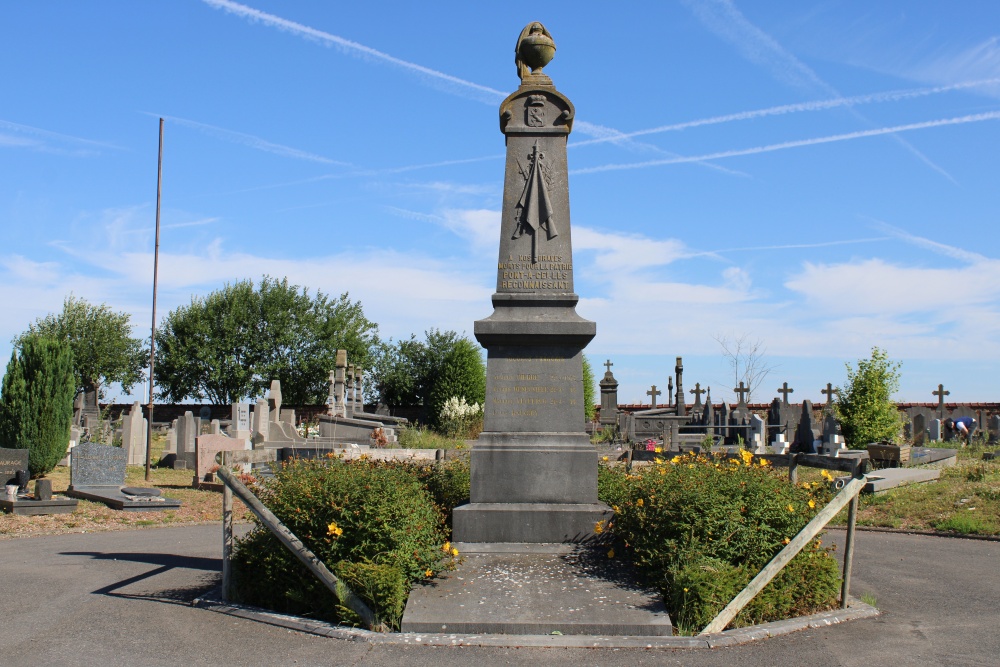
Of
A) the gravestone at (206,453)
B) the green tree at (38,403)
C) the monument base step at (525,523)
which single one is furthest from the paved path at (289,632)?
the green tree at (38,403)

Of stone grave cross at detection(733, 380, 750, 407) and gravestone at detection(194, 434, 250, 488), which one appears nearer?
gravestone at detection(194, 434, 250, 488)

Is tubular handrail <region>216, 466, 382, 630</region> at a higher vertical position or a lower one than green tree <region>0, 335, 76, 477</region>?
lower

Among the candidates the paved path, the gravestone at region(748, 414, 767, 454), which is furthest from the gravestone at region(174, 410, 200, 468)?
the gravestone at region(748, 414, 767, 454)

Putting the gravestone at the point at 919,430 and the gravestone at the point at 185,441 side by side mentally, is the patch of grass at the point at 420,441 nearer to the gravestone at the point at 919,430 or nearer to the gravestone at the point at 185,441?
the gravestone at the point at 185,441

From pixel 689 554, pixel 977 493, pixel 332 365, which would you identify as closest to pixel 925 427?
pixel 977 493

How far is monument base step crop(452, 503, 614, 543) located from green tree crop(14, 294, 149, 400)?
2084 inches

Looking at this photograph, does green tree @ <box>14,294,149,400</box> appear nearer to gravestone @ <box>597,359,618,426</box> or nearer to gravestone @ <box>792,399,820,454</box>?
gravestone @ <box>597,359,618,426</box>

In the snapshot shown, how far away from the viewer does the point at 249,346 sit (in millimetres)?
53562

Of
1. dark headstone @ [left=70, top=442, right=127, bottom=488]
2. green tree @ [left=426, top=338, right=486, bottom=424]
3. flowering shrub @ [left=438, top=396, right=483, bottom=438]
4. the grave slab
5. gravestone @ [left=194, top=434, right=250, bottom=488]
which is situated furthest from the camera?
green tree @ [left=426, top=338, right=486, bottom=424]

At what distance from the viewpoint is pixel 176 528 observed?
43.9ft

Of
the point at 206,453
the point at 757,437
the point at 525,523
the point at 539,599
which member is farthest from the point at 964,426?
the point at 539,599

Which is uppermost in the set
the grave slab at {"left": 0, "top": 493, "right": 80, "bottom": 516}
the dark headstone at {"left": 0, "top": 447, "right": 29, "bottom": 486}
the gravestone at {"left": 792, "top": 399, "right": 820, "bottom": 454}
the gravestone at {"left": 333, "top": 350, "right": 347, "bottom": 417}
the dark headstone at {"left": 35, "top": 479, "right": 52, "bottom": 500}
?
the gravestone at {"left": 333, "top": 350, "right": 347, "bottom": 417}

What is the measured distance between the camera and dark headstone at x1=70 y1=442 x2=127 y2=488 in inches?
630

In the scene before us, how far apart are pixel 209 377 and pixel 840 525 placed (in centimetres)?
4533
